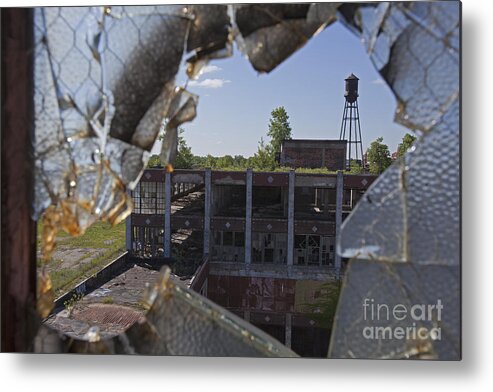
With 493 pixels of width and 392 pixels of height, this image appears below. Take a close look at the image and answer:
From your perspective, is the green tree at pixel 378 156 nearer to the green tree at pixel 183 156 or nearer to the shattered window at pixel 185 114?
the shattered window at pixel 185 114

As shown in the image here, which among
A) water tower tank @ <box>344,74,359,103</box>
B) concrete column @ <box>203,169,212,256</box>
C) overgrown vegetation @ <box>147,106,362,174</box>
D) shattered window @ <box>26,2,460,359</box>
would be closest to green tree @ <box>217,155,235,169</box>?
overgrown vegetation @ <box>147,106,362,174</box>

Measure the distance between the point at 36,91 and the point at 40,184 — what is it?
0.95 ft

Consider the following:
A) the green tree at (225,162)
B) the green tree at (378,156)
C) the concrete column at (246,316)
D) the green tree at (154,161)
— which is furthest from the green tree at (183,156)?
the green tree at (378,156)

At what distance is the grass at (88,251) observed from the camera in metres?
1.47

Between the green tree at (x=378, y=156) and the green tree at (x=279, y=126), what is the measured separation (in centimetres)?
31

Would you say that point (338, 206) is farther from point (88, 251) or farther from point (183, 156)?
point (88, 251)

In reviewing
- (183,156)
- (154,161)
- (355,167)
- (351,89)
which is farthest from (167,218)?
(351,89)

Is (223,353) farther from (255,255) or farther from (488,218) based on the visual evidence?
(488,218)

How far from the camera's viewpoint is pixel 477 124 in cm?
134

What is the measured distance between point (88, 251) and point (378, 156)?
1148 millimetres

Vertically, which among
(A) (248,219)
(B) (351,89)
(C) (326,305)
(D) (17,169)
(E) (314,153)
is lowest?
(C) (326,305)

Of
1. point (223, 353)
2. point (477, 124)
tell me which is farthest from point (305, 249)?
point (477, 124)

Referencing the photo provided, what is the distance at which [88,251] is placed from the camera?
65.9 inches

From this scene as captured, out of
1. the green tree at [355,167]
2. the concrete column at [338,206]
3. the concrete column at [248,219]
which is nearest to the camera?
the concrete column at [338,206]
